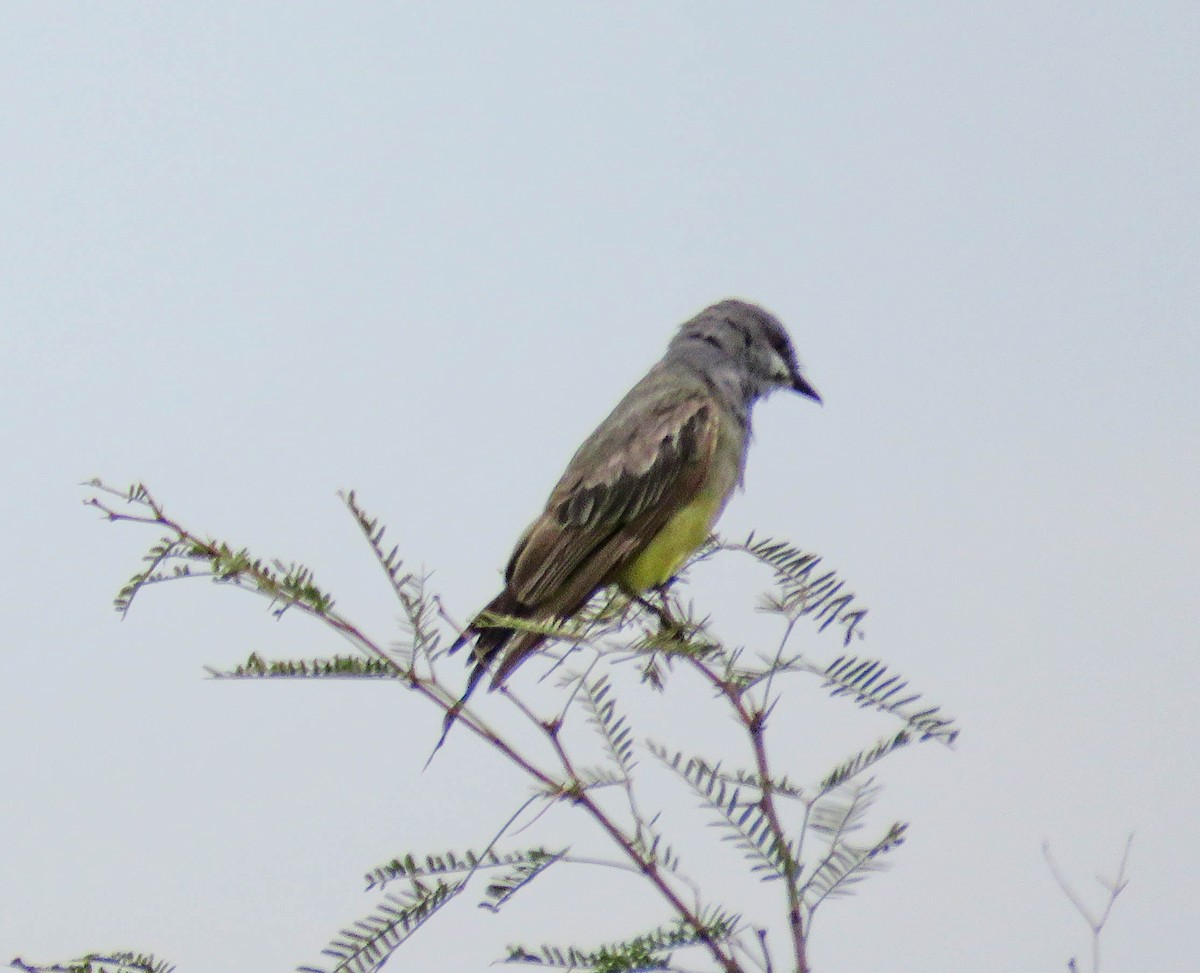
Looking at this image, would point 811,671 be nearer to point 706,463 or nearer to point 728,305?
point 706,463

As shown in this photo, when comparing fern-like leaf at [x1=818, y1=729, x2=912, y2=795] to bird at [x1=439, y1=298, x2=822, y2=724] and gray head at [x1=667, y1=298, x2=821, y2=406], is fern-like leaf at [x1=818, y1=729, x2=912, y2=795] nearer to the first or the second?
bird at [x1=439, y1=298, x2=822, y2=724]

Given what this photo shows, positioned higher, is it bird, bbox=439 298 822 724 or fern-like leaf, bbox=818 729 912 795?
bird, bbox=439 298 822 724

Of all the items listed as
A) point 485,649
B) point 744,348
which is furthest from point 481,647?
point 744,348

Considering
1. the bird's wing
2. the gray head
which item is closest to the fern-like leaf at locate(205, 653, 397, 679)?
the bird's wing

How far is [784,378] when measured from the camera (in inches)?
281

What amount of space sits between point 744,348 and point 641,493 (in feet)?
4.98

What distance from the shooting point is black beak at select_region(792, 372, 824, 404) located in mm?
7212

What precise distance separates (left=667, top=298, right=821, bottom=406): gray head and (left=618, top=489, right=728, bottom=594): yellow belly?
3.67 feet

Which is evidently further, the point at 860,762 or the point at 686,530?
the point at 686,530

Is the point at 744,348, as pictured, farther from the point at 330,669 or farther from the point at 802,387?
the point at 330,669

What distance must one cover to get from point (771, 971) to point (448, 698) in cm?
78

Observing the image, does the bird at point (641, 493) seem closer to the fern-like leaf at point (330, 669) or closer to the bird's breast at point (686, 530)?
the bird's breast at point (686, 530)

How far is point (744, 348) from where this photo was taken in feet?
23.2

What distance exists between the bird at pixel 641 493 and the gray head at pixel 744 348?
0.08ft
